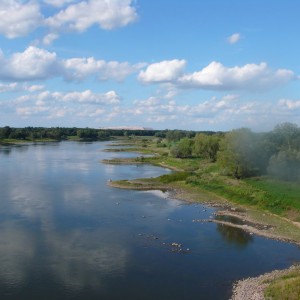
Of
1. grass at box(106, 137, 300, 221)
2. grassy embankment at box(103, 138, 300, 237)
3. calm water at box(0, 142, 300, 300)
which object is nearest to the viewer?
calm water at box(0, 142, 300, 300)

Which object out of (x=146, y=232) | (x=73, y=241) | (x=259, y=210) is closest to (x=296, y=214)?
(x=259, y=210)

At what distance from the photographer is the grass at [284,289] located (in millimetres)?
20344

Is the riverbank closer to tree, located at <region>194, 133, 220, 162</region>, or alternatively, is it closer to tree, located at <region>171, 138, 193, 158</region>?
tree, located at <region>194, 133, 220, 162</region>

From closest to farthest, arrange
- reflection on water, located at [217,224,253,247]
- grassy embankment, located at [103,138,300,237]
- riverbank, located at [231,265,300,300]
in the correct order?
riverbank, located at [231,265,300,300]
reflection on water, located at [217,224,253,247]
grassy embankment, located at [103,138,300,237]

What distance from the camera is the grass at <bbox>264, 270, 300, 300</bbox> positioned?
66.7 feet

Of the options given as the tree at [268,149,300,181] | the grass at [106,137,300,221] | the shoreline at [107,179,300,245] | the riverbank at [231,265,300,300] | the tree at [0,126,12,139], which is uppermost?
the tree at [0,126,12,139]

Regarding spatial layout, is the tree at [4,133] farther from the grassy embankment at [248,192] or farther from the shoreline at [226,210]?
the shoreline at [226,210]

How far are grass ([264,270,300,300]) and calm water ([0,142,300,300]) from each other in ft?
7.59

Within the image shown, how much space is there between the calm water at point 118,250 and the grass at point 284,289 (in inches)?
91.1

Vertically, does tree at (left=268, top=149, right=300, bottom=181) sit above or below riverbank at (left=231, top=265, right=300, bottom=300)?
above

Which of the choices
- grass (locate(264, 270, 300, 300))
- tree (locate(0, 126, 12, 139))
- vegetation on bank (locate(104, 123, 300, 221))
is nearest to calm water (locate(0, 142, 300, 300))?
grass (locate(264, 270, 300, 300))

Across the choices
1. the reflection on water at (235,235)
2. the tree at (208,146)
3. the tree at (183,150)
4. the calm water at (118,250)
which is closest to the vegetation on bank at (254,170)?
the calm water at (118,250)

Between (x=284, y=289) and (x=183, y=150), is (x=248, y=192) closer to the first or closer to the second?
(x=284, y=289)

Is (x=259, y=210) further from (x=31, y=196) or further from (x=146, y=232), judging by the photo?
(x=31, y=196)
